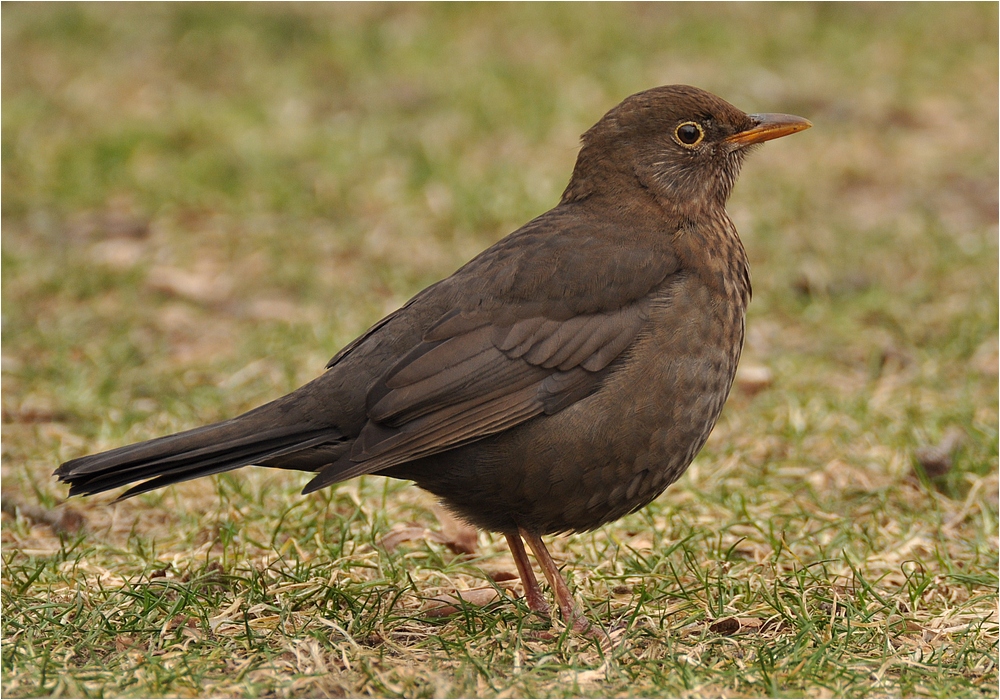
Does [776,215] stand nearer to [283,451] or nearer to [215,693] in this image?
[283,451]

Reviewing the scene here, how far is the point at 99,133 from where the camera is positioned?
8430mm

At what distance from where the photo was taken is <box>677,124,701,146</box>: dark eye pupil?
442cm

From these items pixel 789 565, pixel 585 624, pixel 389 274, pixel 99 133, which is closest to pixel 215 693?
pixel 585 624

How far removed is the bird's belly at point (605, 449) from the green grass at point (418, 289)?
0.37 metres

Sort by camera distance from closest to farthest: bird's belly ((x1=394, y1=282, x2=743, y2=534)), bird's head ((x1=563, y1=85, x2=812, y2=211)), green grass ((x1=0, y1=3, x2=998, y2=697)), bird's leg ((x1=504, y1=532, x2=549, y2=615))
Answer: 1. green grass ((x1=0, y1=3, x2=998, y2=697))
2. bird's belly ((x1=394, y1=282, x2=743, y2=534))
3. bird's leg ((x1=504, y1=532, x2=549, y2=615))
4. bird's head ((x1=563, y1=85, x2=812, y2=211))

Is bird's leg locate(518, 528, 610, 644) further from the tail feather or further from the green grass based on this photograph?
the tail feather

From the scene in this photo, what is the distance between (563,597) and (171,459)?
1281mm

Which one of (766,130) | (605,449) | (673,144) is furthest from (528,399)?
(766,130)

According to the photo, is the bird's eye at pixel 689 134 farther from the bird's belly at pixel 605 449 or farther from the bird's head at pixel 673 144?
the bird's belly at pixel 605 449

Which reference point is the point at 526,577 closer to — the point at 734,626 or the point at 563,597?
the point at 563,597

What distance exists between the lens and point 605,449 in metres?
3.77

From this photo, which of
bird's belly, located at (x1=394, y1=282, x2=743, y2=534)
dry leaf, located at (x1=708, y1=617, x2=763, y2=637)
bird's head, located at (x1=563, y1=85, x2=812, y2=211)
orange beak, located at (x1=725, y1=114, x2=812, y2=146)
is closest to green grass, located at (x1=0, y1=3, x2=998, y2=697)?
dry leaf, located at (x1=708, y1=617, x2=763, y2=637)

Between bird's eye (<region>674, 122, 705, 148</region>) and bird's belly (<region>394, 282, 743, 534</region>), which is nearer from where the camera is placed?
bird's belly (<region>394, 282, 743, 534</region>)

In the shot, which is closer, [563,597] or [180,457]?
[180,457]
